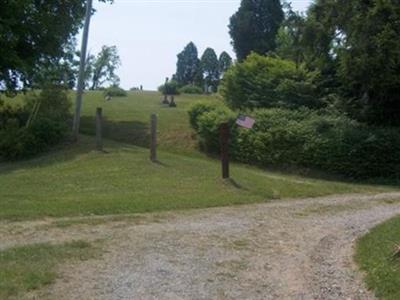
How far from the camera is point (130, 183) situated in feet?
54.8

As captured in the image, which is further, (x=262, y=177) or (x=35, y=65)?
(x=35, y=65)

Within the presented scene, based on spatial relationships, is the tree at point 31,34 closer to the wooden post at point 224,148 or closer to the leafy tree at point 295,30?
the leafy tree at point 295,30

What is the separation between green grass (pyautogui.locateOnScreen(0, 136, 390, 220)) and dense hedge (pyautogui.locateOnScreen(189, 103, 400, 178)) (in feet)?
3.13

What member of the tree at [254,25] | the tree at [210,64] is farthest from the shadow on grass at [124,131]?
the tree at [210,64]

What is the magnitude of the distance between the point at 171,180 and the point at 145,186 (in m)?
1.15

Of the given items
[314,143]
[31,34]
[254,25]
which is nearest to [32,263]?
[314,143]

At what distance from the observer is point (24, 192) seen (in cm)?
Result: 1541

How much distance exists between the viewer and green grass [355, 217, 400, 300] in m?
7.30

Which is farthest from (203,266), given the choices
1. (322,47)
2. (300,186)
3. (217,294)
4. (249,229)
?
(322,47)

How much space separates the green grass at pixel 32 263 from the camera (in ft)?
23.6

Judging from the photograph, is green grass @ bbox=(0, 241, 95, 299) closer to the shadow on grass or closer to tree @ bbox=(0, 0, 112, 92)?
the shadow on grass

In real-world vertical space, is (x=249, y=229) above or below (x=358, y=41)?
below

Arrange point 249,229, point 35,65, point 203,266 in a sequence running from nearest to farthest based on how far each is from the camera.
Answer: point 203,266 → point 249,229 → point 35,65

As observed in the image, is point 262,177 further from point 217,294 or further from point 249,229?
point 217,294
